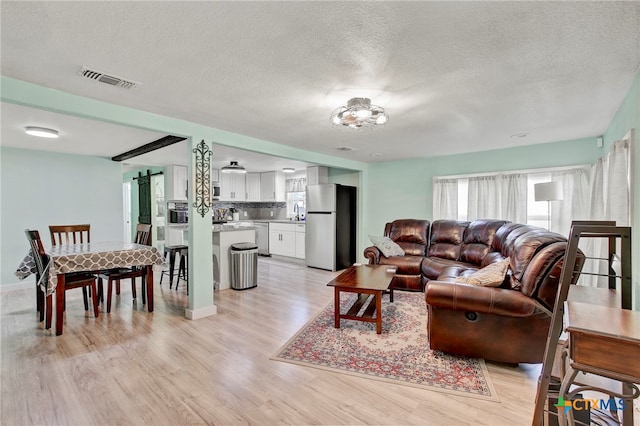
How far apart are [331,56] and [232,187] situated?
19.9ft

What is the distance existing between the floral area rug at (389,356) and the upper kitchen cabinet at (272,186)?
475 centimetres

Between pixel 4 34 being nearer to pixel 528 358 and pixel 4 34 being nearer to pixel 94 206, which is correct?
pixel 528 358

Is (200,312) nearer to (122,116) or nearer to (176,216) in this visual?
(122,116)

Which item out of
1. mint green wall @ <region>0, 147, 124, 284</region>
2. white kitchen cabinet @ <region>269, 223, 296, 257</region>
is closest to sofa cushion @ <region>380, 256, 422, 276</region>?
white kitchen cabinet @ <region>269, 223, 296, 257</region>

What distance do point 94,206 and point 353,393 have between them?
230 inches

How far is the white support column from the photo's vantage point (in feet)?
10.8

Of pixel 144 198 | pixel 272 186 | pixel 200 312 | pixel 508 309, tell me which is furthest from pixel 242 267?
pixel 144 198

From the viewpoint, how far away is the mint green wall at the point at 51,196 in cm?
455

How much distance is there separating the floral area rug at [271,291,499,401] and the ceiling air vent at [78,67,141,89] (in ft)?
8.31

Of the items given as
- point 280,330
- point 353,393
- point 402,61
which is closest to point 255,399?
point 353,393

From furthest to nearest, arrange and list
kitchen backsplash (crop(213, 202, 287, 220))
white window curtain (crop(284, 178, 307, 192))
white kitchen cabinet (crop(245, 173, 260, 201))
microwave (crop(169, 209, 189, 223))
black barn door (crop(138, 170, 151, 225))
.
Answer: kitchen backsplash (crop(213, 202, 287, 220)), white window curtain (crop(284, 178, 307, 192)), white kitchen cabinet (crop(245, 173, 260, 201)), black barn door (crop(138, 170, 151, 225)), microwave (crop(169, 209, 189, 223))

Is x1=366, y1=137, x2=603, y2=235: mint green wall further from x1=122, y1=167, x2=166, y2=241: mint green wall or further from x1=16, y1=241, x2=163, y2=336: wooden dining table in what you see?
x1=122, y1=167, x2=166, y2=241: mint green wall
